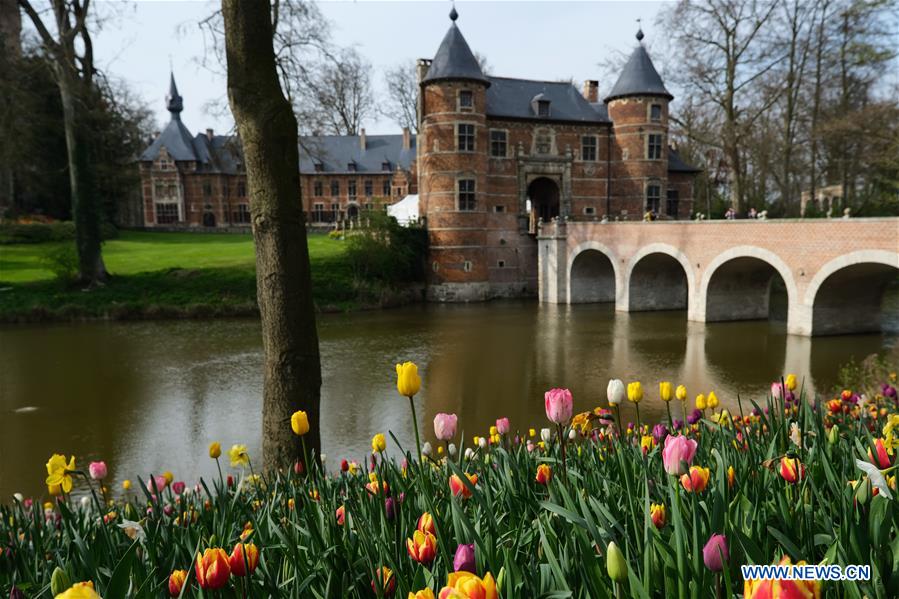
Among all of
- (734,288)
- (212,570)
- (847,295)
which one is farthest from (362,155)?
(212,570)

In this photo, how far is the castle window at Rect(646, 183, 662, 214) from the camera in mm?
25902

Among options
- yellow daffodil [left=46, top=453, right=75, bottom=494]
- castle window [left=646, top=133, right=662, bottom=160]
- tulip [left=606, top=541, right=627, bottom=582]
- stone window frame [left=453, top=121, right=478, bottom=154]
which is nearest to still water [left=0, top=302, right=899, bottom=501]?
yellow daffodil [left=46, top=453, right=75, bottom=494]

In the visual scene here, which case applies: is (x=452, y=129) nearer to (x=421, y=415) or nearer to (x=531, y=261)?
(x=531, y=261)

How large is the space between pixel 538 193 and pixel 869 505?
93.4 ft

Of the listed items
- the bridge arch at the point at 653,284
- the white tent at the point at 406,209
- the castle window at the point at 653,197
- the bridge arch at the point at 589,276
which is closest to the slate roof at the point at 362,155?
the white tent at the point at 406,209

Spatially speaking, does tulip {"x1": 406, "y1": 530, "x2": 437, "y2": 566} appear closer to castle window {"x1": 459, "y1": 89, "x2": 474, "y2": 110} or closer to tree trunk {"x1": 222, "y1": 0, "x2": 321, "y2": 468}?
tree trunk {"x1": 222, "y1": 0, "x2": 321, "y2": 468}

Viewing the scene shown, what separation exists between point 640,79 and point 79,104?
20242 millimetres

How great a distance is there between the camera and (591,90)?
95.1ft

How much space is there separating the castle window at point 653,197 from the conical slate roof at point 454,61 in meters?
8.28

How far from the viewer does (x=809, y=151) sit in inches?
941

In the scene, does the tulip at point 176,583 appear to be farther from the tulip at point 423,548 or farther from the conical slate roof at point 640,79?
the conical slate roof at point 640,79

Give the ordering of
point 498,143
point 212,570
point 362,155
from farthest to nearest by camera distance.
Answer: point 362,155 < point 498,143 < point 212,570

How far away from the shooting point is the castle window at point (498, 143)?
2475 centimetres

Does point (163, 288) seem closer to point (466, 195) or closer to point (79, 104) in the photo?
point (79, 104)
